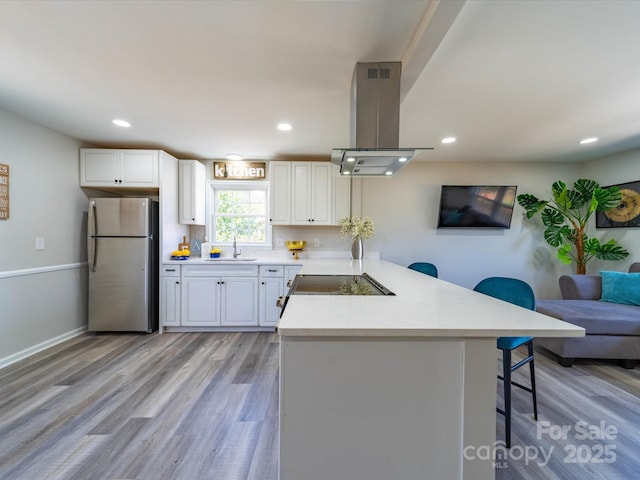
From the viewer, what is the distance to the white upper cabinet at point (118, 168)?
10.6ft

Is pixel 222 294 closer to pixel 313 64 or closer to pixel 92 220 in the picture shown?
pixel 92 220

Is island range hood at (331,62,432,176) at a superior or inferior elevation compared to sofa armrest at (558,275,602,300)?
superior

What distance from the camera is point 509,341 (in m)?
1.60

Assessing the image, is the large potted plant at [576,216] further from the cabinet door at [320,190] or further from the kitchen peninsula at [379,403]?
the kitchen peninsula at [379,403]

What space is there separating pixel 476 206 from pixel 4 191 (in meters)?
5.24

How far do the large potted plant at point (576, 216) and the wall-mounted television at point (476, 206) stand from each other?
0.76 feet

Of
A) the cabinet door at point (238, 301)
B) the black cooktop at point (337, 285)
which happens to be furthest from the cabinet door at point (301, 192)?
the black cooktop at point (337, 285)

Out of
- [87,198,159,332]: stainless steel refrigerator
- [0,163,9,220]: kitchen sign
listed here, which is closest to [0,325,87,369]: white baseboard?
[87,198,159,332]: stainless steel refrigerator

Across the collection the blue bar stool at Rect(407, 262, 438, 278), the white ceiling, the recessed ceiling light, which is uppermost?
the recessed ceiling light

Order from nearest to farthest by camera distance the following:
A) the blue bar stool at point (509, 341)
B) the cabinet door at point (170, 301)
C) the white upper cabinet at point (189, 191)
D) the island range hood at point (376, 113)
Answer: the blue bar stool at point (509, 341) → the island range hood at point (376, 113) → the cabinet door at point (170, 301) → the white upper cabinet at point (189, 191)

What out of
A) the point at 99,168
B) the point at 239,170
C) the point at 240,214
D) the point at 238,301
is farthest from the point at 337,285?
the point at 99,168

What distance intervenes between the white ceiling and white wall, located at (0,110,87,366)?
0.29m

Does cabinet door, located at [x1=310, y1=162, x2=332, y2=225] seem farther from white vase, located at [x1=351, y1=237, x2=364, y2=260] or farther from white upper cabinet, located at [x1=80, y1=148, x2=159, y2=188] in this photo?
white upper cabinet, located at [x1=80, y1=148, x2=159, y2=188]

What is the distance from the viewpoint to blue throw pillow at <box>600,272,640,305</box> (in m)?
2.80
